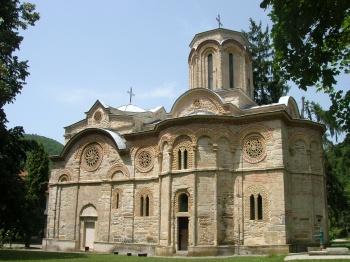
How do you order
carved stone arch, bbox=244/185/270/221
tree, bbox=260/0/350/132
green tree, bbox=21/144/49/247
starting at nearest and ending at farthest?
tree, bbox=260/0/350/132 < carved stone arch, bbox=244/185/270/221 < green tree, bbox=21/144/49/247

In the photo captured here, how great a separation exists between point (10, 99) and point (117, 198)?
28.3ft

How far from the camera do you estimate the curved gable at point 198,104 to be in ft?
58.1

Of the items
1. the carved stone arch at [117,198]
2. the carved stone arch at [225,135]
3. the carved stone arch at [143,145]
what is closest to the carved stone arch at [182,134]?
the carved stone arch at [225,135]

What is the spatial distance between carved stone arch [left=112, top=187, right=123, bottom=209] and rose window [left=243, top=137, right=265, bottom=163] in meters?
6.62

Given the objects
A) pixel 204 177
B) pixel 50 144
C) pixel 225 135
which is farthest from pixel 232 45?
pixel 50 144

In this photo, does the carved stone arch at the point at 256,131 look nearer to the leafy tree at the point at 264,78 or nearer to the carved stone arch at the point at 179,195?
the carved stone arch at the point at 179,195

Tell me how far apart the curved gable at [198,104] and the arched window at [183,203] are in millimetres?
3691

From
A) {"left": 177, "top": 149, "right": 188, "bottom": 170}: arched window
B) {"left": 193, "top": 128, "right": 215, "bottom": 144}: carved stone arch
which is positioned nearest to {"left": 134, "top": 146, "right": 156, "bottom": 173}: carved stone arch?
{"left": 177, "top": 149, "right": 188, "bottom": 170}: arched window

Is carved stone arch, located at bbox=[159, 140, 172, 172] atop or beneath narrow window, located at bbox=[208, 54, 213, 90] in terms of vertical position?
beneath

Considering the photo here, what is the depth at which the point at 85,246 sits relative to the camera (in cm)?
1997

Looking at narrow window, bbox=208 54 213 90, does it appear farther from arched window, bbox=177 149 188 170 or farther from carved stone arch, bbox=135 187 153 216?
carved stone arch, bbox=135 187 153 216

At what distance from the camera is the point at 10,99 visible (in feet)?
40.5

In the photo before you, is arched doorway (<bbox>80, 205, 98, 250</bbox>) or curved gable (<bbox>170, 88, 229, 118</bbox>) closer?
curved gable (<bbox>170, 88, 229, 118</bbox>)

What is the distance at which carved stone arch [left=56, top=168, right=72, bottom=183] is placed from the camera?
2131cm
